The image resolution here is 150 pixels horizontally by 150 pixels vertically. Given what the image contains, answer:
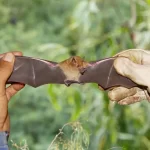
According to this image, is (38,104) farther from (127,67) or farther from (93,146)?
(127,67)

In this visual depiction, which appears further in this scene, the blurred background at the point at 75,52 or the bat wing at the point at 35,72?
the blurred background at the point at 75,52

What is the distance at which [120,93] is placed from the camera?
0.51 metres

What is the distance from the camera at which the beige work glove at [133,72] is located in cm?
46

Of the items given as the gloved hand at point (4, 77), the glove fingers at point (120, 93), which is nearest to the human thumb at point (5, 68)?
the gloved hand at point (4, 77)

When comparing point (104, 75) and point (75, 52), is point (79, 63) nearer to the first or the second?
point (104, 75)

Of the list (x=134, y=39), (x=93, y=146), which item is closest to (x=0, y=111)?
(x=134, y=39)

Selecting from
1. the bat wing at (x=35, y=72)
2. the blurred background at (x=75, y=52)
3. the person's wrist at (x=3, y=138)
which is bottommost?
the person's wrist at (x=3, y=138)

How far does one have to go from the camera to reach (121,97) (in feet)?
1.71

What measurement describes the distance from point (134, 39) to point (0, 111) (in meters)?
0.78

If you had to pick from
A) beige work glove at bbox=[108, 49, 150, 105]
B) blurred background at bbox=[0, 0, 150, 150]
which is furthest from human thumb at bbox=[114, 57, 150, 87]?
blurred background at bbox=[0, 0, 150, 150]

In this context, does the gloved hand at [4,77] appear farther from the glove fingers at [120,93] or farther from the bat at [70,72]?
the glove fingers at [120,93]

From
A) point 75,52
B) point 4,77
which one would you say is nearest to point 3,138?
point 4,77

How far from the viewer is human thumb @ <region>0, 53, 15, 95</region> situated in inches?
18.5

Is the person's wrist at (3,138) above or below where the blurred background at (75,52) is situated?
below
